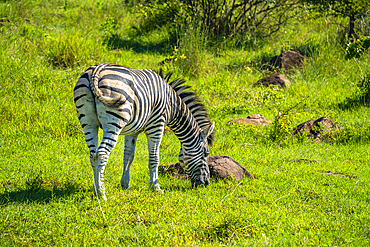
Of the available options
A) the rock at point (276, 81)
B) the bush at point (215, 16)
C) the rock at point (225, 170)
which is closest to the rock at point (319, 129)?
the rock at point (225, 170)

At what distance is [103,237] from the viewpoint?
394cm

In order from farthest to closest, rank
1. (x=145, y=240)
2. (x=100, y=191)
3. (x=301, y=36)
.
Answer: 1. (x=301, y=36)
2. (x=100, y=191)
3. (x=145, y=240)

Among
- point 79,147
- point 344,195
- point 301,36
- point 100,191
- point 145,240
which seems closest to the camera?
point 145,240

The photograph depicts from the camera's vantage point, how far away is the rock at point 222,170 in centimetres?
571

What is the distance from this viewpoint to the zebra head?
5.44 meters

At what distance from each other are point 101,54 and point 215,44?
4.41m

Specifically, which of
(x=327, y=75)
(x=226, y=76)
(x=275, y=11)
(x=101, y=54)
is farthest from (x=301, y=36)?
(x=101, y=54)

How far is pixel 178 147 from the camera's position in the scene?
7.44 meters

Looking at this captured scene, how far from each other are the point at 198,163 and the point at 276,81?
5775 millimetres

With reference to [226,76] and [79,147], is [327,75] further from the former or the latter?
[79,147]

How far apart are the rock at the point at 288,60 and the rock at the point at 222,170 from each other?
646 centimetres

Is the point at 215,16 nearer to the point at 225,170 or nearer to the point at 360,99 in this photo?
the point at 360,99

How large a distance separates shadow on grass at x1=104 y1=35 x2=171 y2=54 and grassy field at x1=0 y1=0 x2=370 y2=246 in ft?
0.23

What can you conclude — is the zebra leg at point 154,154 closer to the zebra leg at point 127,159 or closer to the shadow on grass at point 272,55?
the zebra leg at point 127,159
